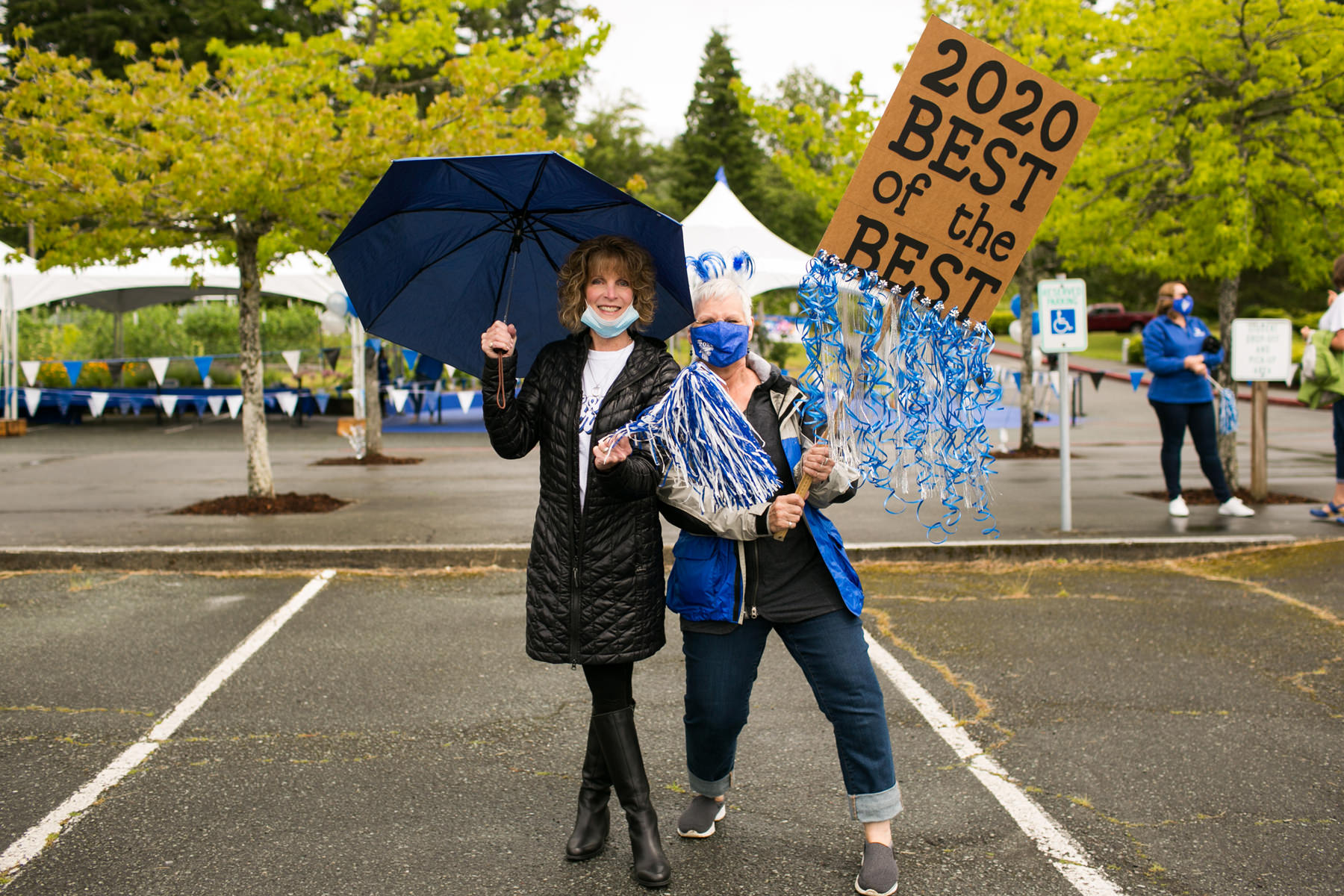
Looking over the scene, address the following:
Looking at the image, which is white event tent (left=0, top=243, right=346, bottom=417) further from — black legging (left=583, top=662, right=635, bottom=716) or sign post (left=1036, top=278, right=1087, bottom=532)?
black legging (left=583, top=662, right=635, bottom=716)

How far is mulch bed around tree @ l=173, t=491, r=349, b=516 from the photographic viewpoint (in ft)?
31.5

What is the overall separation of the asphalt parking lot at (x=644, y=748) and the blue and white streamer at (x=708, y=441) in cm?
116

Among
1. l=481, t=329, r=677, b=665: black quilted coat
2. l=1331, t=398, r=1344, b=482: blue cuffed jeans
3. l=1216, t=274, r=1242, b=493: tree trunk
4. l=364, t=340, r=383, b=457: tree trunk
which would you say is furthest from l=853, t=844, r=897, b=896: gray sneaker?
l=364, t=340, r=383, b=457: tree trunk

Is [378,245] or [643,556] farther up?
[378,245]

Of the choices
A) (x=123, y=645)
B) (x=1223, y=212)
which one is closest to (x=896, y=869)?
(x=123, y=645)

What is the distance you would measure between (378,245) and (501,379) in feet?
2.47

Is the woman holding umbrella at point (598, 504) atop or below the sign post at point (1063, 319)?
below

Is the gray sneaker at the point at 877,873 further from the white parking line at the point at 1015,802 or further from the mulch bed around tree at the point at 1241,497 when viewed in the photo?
the mulch bed around tree at the point at 1241,497

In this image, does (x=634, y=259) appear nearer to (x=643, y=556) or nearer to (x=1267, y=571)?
(x=643, y=556)

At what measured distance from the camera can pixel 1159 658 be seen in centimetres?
516

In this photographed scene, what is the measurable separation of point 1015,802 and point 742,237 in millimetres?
11527

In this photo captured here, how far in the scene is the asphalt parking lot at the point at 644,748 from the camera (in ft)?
10.4

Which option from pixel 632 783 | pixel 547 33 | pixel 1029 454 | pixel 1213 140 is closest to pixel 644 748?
pixel 632 783

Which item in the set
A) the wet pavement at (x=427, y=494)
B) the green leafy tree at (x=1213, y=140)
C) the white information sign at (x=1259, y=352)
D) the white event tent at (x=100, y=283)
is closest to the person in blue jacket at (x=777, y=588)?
the wet pavement at (x=427, y=494)
